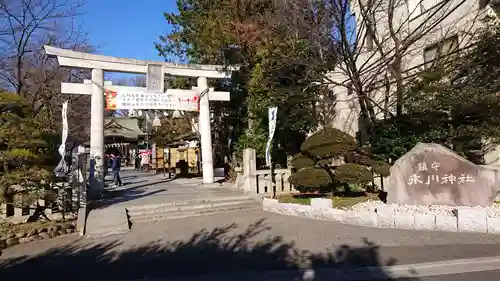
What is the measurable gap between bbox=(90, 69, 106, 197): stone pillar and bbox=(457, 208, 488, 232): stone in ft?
36.3

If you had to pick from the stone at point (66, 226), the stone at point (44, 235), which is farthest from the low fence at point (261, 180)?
the stone at point (44, 235)

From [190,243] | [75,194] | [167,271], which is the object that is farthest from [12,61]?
[167,271]

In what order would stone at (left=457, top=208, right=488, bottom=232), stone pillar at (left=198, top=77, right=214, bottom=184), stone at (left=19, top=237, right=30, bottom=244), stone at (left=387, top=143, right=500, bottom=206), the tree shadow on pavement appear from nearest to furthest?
the tree shadow on pavement < stone at (left=457, top=208, right=488, bottom=232) < stone at (left=19, top=237, right=30, bottom=244) < stone at (left=387, top=143, right=500, bottom=206) < stone pillar at (left=198, top=77, right=214, bottom=184)

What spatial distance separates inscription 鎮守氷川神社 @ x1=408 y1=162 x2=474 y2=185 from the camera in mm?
9039

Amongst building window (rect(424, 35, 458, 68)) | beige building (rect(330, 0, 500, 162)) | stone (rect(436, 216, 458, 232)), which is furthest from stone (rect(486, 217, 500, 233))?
building window (rect(424, 35, 458, 68))

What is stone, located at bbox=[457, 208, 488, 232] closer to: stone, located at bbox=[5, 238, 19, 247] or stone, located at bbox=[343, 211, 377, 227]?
stone, located at bbox=[343, 211, 377, 227]

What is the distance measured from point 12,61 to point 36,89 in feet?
5.84

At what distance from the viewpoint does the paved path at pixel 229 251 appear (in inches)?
242

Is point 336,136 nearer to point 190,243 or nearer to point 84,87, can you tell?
point 190,243

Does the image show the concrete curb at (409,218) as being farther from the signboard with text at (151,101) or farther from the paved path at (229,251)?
the signboard with text at (151,101)

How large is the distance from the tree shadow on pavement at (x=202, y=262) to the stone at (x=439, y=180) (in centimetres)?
287

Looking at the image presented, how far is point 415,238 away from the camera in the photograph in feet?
24.9

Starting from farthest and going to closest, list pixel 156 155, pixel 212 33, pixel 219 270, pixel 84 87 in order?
pixel 156 155, pixel 212 33, pixel 84 87, pixel 219 270

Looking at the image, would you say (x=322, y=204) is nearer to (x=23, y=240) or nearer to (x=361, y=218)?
(x=361, y=218)
